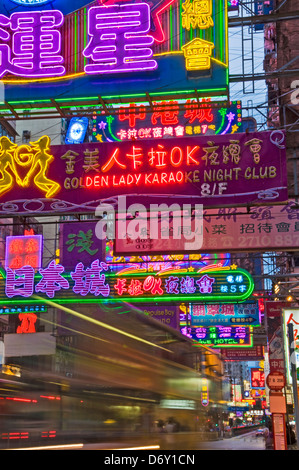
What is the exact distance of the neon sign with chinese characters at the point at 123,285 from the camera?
1695 centimetres

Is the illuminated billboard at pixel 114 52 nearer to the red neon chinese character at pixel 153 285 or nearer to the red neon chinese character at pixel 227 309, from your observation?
the red neon chinese character at pixel 153 285

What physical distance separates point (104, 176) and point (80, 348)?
4.30 meters

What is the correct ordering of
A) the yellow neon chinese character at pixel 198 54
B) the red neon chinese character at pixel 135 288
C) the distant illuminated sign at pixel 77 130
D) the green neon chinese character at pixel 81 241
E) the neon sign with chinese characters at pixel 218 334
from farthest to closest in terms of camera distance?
the distant illuminated sign at pixel 77 130 → the neon sign with chinese characters at pixel 218 334 → the green neon chinese character at pixel 81 241 → the red neon chinese character at pixel 135 288 → the yellow neon chinese character at pixel 198 54

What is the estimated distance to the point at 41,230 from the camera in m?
48.7

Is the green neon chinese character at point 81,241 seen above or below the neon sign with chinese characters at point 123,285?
above

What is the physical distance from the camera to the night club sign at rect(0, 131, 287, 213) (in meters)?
9.85

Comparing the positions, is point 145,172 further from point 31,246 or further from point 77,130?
point 77,130

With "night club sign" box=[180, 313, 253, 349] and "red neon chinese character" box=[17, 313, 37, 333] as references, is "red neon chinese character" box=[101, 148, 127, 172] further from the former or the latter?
"red neon chinese character" box=[17, 313, 37, 333]

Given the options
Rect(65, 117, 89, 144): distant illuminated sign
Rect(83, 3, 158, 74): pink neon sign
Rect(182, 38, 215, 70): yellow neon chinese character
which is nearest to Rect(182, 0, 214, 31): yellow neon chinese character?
Rect(182, 38, 215, 70): yellow neon chinese character

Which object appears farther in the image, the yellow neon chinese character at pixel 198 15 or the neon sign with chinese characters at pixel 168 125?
the neon sign with chinese characters at pixel 168 125

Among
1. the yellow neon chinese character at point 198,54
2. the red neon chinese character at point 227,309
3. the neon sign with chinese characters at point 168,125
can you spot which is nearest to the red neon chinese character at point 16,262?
the red neon chinese character at point 227,309

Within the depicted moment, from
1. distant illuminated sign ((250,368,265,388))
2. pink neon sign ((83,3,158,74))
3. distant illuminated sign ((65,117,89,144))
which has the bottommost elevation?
distant illuminated sign ((250,368,265,388))

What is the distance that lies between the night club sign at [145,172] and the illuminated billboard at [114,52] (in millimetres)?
809

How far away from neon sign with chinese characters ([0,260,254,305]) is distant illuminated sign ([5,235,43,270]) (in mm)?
3337
